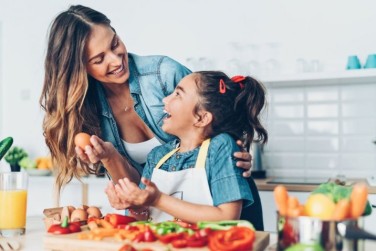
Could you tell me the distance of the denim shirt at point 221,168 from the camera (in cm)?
143

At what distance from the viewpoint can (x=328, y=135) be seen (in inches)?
125

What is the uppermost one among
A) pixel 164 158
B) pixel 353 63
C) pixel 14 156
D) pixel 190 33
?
pixel 190 33

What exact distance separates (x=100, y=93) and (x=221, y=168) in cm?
66

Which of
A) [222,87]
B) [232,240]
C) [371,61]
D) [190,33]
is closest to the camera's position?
[232,240]

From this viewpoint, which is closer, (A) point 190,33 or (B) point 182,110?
(B) point 182,110

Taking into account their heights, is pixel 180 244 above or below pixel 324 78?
below

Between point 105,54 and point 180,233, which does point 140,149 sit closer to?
point 105,54

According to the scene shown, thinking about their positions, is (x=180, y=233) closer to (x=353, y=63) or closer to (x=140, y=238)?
(x=140, y=238)

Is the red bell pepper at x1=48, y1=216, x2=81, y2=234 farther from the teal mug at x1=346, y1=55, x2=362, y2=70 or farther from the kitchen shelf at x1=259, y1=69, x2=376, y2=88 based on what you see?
the teal mug at x1=346, y1=55, x2=362, y2=70

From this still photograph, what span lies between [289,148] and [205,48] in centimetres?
85

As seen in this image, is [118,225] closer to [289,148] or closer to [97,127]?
[97,127]

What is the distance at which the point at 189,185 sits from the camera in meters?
1.51

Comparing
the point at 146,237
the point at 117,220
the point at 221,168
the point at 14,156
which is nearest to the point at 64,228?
the point at 117,220

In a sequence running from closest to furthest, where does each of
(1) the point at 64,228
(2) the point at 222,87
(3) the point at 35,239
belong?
1. (1) the point at 64,228
2. (3) the point at 35,239
3. (2) the point at 222,87
